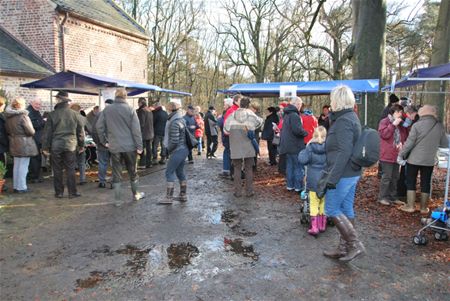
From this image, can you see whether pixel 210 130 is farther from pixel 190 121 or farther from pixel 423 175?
pixel 423 175

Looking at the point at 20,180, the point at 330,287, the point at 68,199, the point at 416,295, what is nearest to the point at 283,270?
the point at 330,287

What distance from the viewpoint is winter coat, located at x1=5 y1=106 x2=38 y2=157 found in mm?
7375

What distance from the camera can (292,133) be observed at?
7391mm

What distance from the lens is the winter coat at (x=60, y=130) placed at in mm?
6957

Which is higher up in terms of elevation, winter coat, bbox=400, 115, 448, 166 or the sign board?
the sign board

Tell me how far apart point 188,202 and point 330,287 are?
3802 millimetres

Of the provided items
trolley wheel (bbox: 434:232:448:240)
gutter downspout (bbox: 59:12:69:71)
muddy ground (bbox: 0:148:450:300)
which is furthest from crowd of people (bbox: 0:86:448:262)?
gutter downspout (bbox: 59:12:69:71)

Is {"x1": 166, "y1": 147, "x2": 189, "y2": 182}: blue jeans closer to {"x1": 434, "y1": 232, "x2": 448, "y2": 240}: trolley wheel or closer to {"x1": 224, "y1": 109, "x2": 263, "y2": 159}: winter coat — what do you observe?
{"x1": 224, "y1": 109, "x2": 263, "y2": 159}: winter coat

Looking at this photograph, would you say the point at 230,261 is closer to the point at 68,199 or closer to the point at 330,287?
the point at 330,287

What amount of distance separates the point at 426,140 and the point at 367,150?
241 cm

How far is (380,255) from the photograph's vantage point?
438 cm

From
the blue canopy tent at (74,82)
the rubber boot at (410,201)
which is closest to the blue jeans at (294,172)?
the rubber boot at (410,201)

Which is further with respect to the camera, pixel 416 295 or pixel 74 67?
pixel 74 67

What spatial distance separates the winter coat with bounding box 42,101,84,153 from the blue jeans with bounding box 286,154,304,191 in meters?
4.27
